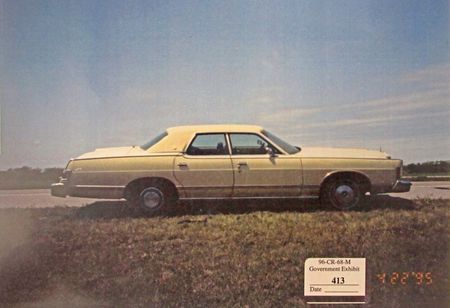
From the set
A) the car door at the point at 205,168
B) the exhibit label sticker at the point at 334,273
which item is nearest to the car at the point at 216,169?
the car door at the point at 205,168

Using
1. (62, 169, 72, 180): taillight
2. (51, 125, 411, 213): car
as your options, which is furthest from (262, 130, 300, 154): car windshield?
(62, 169, 72, 180): taillight

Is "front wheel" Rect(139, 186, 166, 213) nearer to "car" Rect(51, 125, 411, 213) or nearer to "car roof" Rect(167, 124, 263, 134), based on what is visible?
Result: "car" Rect(51, 125, 411, 213)

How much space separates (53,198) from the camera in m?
2.65

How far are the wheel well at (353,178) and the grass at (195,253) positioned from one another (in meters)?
0.13

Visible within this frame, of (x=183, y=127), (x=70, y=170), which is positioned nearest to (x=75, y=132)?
(x=70, y=170)

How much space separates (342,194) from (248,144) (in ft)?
1.86

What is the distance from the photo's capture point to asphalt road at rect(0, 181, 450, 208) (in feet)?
8.52

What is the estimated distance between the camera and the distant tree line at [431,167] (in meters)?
2.70

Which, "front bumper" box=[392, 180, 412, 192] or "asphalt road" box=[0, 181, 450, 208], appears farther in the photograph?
"front bumper" box=[392, 180, 412, 192]

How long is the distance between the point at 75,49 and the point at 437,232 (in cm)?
215

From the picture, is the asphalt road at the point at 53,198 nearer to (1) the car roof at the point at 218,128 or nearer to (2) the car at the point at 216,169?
(2) the car at the point at 216,169

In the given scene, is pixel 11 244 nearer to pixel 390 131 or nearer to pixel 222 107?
pixel 222 107
